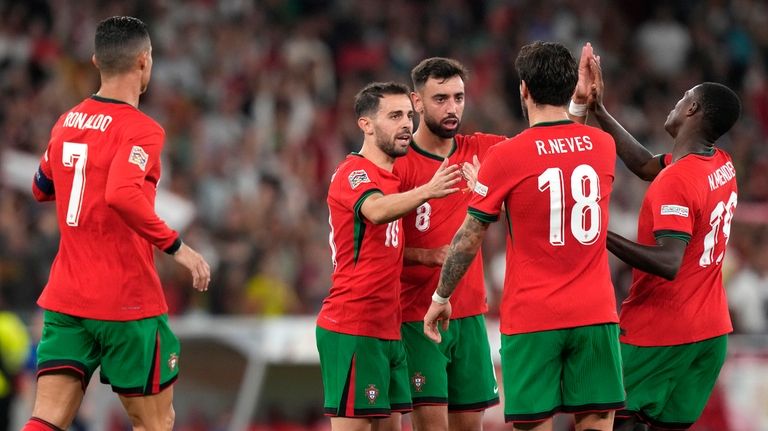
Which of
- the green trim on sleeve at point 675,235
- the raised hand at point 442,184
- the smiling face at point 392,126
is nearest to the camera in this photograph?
the raised hand at point 442,184

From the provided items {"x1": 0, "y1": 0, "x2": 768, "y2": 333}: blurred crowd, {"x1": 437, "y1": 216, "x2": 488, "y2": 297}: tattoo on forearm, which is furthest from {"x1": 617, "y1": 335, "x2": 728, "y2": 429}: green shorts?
{"x1": 0, "y1": 0, "x2": 768, "y2": 333}: blurred crowd

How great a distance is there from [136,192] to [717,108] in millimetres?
3518

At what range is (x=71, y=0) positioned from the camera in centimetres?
1803

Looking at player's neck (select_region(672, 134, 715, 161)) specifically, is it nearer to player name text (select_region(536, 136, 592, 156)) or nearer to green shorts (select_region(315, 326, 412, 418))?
player name text (select_region(536, 136, 592, 156))

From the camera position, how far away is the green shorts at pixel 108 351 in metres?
7.57

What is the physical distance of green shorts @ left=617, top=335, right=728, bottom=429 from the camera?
8047 millimetres

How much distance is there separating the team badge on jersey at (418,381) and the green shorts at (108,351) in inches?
64.6

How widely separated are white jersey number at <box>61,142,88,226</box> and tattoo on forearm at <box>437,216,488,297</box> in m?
2.14

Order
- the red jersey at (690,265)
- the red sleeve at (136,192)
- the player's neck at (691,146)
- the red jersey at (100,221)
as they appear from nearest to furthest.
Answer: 1. the red sleeve at (136,192)
2. the red jersey at (100,221)
3. the red jersey at (690,265)
4. the player's neck at (691,146)

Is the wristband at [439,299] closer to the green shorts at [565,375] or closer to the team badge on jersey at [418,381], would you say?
the green shorts at [565,375]

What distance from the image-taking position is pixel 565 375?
7.39 m

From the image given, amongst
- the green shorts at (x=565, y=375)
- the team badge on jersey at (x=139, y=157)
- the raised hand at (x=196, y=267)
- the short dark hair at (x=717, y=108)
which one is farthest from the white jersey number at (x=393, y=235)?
the short dark hair at (x=717, y=108)

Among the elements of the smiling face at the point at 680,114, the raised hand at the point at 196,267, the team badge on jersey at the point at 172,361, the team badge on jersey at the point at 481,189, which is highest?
the smiling face at the point at 680,114

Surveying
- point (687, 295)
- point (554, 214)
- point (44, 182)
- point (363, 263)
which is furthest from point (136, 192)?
point (687, 295)
